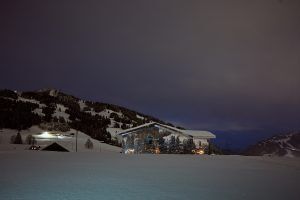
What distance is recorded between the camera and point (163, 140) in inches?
1721

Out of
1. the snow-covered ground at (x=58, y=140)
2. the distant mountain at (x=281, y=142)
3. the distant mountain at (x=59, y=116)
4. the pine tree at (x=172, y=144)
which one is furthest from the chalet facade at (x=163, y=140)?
the distant mountain at (x=281, y=142)

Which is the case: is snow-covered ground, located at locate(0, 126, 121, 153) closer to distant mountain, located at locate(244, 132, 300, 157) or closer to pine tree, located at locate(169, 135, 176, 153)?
pine tree, located at locate(169, 135, 176, 153)

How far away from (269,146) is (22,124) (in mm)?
94837

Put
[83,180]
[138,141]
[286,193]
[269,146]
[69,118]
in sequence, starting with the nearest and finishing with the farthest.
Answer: [286,193] < [83,180] < [138,141] < [69,118] < [269,146]

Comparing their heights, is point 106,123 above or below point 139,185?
above

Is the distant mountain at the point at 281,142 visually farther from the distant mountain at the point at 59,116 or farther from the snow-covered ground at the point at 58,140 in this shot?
the snow-covered ground at the point at 58,140

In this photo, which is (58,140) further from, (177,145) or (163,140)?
(177,145)

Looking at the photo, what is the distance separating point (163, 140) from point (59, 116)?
182 ft

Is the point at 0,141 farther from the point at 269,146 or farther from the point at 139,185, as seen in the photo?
the point at 269,146

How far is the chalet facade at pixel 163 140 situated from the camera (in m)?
43.4

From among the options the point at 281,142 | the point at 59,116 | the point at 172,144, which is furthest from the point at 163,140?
the point at 281,142

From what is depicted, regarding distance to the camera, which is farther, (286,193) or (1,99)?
(1,99)

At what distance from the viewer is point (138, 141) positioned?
44.4 metres

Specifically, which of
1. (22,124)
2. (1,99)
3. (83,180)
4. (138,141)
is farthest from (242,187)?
(1,99)
